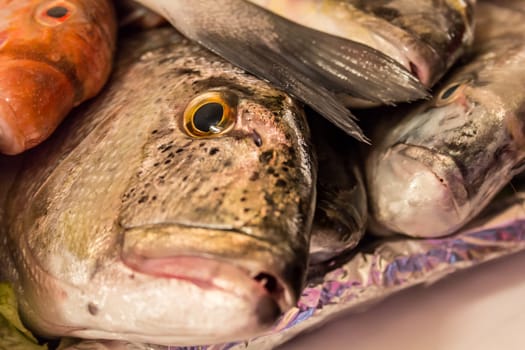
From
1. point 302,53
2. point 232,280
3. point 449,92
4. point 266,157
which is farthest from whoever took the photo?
point 449,92

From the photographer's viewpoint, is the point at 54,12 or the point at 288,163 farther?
the point at 54,12

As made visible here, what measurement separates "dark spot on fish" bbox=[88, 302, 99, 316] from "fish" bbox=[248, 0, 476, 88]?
0.68 m

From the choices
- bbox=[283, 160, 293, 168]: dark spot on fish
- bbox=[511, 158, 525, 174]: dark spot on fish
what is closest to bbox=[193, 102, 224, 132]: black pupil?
bbox=[283, 160, 293, 168]: dark spot on fish

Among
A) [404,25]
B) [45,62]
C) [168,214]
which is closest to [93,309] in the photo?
[168,214]

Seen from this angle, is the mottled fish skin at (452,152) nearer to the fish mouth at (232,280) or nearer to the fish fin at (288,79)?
the fish fin at (288,79)

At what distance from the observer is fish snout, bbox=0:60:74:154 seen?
96 centimetres

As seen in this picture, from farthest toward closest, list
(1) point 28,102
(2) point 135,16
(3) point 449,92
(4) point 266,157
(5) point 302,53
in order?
(2) point 135,16, (3) point 449,92, (5) point 302,53, (1) point 28,102, (4) point 266,157

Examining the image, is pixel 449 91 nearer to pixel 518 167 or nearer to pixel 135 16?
pixel 518 167

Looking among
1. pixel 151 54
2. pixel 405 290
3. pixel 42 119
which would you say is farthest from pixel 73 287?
pixel 405 290

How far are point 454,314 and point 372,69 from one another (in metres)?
0.55

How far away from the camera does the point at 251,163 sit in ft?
2.79

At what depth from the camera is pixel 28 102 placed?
0.98 metres

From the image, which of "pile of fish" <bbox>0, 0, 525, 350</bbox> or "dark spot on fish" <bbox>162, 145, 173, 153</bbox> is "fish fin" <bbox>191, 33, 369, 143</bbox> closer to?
"pile of fish" <bbox>0, 0, 525, 350</bbox>

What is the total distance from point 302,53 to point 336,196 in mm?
265
